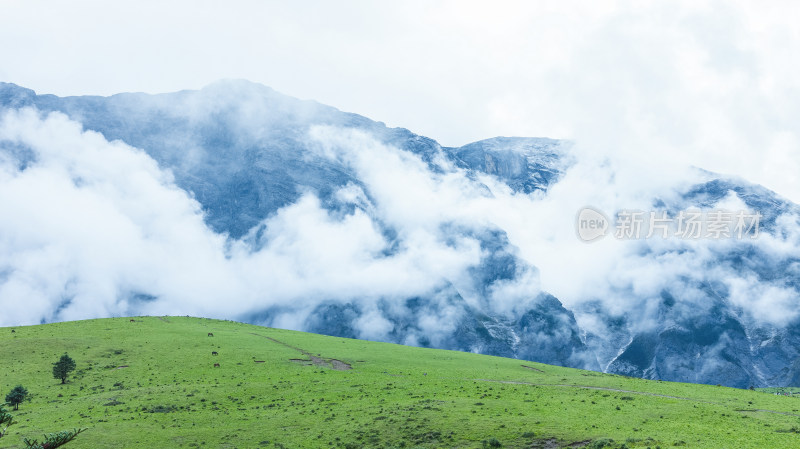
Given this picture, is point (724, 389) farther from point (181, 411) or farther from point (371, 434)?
point (181, 411)

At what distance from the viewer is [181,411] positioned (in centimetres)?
8281

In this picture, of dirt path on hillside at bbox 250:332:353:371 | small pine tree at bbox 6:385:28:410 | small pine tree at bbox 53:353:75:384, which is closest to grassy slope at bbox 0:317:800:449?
small pine tree at bbox 6:385:28:410

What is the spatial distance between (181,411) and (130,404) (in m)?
8.96

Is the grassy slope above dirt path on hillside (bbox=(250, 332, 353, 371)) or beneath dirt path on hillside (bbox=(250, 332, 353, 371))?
beneath

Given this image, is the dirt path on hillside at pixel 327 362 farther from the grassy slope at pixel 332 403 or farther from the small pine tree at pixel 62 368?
the small pine tree at pixel 62 368

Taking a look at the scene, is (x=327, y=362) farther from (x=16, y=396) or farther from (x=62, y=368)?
(x=16, y=396)

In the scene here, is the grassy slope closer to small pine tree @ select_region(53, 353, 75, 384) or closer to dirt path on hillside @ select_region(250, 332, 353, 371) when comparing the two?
small pine tree @ select_region(53, 353, 75, 384)

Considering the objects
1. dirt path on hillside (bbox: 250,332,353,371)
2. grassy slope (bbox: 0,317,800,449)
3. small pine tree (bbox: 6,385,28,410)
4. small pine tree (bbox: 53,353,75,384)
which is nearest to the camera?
grassy slope (bbox: 0,317,800,449)

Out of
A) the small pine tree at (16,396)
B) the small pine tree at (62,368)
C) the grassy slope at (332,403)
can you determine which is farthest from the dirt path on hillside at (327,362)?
the small pine tree at (16,396)

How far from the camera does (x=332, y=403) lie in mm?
86062

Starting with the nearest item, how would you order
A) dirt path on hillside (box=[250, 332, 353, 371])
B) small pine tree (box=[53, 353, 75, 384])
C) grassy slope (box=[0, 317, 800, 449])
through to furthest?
grassy slope (box=[0, 317, 800, 449]) < small pine tree (box=[53, 353, 75, 384]) < dirt path on hillside (box=[250, 332, 353, 371])

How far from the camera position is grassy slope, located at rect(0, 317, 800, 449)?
6681cm

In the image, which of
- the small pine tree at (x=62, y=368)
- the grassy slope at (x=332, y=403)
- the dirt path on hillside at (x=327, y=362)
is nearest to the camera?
the grassy slope at (x=332, y=403)

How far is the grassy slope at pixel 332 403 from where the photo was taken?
66.8 m
